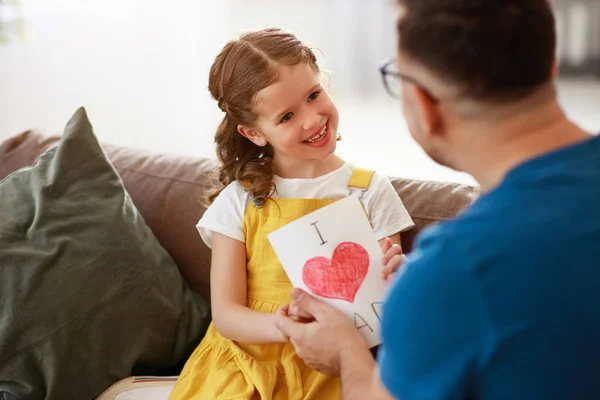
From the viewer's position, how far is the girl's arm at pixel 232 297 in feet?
5.02

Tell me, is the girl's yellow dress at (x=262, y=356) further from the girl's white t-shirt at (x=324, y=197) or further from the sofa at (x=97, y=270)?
the sofa at (x=97, y=270)

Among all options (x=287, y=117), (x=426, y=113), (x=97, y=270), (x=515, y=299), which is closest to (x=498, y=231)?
(x=515, y=299)

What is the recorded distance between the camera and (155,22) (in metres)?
3.40

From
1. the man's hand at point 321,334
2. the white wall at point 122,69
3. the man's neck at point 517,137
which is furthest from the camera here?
the white wall at point 122,69

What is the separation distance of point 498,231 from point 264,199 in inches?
34.0

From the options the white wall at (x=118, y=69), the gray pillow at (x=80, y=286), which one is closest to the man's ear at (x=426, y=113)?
the gray pillow at (x=80, y=286)

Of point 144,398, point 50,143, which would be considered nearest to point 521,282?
point 144,398

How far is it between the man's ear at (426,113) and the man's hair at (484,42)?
1.9 inches

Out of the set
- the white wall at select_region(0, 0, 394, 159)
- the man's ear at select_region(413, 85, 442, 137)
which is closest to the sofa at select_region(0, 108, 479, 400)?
the man's ear at select_region(413, 85, 442, 137)

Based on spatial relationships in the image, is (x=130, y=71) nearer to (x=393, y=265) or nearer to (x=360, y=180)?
(x=360, y=180)

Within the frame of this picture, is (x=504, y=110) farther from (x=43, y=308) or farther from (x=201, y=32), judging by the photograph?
(x=201, y=32)

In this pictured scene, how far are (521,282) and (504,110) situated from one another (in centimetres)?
24

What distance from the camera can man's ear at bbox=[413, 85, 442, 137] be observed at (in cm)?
95

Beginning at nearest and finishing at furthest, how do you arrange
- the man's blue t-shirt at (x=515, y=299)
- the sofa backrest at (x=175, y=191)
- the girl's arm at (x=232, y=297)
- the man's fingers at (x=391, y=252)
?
the man's blue t-shirt at (x=515, y=299)
the man's fingers at (x=391, y=252)
the girl's arm at (x=232, y=297)
the sofa backrest at (x=175, y=191)
